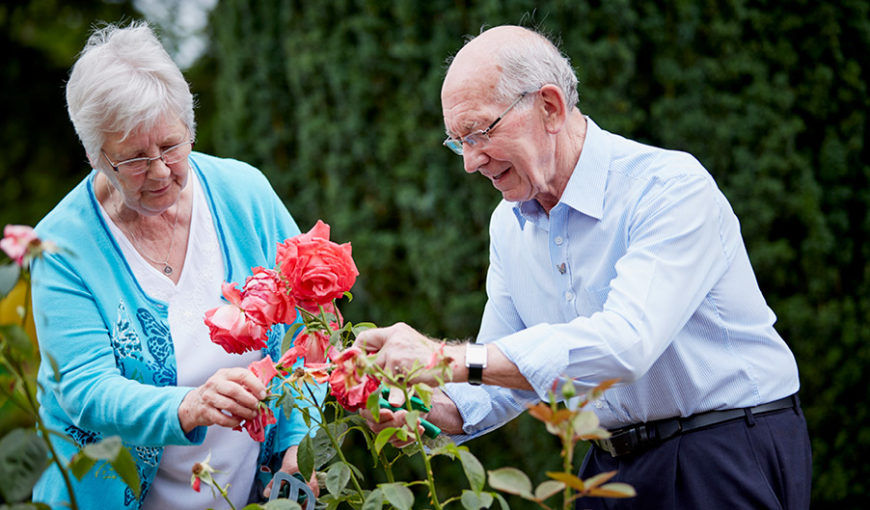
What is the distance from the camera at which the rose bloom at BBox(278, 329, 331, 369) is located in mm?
1761

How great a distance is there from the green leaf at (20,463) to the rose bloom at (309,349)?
551 mm

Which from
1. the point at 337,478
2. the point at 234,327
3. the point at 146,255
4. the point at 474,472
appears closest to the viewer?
the point at 474,472

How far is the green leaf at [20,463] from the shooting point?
1253 millimetres

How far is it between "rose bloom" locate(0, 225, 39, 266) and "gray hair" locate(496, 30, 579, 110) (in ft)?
3.50

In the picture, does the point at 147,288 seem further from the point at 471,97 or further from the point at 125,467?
the point at 471,97

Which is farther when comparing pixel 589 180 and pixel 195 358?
pixel 195 358

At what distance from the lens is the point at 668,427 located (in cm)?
202

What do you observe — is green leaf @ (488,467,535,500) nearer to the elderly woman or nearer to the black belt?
the elderly woman

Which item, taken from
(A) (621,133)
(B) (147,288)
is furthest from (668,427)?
(A) (621,133)

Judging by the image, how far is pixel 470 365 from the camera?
1683 mm

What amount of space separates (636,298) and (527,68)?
609 mm

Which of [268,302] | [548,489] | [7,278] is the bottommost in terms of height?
[548,489]

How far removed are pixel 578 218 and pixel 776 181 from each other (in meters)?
1.85

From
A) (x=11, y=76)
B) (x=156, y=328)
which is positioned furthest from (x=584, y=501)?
(x=11, y=76)
